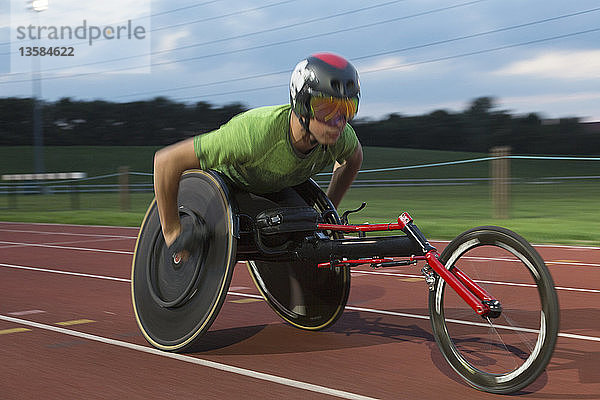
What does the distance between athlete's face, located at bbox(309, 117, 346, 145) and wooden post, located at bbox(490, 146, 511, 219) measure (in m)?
11.9

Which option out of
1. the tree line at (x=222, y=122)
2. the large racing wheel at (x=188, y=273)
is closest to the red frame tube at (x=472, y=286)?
the large racing wheel at (x=188, y=273)

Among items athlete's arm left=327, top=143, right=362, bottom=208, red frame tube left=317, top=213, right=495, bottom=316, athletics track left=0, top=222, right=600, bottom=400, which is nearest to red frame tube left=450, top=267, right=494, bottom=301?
red frame tube left=317, top=213, right=495, bottom=316

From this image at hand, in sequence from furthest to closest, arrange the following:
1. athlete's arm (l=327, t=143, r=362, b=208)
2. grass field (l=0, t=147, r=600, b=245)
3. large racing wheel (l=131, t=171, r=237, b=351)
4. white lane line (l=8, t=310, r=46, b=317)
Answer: grass field (l=0, t=147, r=600, b=245), white lane line (l=8, t=310, r=46, b=317), athlete's arm (l=327, t=143, r=362, b=208), large racing wheel (l=131, t=171, r=237, b=351)

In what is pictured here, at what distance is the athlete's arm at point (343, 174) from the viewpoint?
18.8 ft

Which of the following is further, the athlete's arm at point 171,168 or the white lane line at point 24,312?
the white lane line at point 24,312

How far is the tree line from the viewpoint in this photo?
183 ft

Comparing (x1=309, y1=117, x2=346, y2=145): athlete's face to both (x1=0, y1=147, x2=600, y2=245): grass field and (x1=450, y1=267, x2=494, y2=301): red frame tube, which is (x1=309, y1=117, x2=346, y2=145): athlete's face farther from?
(x1=0, y1=147, x2=600, y2=245): grass field

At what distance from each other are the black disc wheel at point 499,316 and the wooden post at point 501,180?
474 inches

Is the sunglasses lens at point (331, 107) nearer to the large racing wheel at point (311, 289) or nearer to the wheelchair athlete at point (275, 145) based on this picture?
the wheelchair athlete at point (275, 145)

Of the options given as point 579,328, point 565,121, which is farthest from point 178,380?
point 565,121

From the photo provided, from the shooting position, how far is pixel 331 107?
460 cm

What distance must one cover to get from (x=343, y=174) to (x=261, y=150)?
1087 millimetres

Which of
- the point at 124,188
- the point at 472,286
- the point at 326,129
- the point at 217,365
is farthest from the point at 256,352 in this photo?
the point at 124,188

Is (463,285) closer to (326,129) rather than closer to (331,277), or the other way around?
(326,129)
